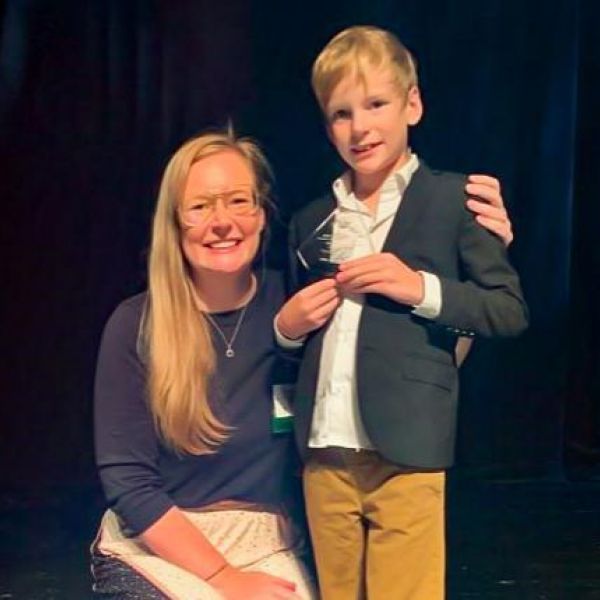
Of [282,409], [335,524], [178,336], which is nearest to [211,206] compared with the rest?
[178,336]

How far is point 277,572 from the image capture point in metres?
1.80

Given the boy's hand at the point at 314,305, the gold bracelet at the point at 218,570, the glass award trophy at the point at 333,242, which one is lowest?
the gold bracelet at the point at 218,570

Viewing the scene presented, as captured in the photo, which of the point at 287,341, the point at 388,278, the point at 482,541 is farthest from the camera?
the point at 482,541

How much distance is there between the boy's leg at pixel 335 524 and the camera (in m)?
1.68

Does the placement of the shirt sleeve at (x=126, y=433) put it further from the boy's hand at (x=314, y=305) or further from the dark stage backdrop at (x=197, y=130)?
the dark stage backdrop at (x=197, y=130)

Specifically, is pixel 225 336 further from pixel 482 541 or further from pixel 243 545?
pixel 482 541

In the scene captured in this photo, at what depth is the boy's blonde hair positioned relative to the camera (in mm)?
1604

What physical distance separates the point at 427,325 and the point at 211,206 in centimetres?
34

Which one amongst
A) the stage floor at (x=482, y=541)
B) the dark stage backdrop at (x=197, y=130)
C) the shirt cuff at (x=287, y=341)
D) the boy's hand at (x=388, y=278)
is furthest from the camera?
the dark stage backdrop at (x=197, y=130)

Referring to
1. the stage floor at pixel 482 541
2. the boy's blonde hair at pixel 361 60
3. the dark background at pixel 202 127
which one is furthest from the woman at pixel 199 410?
the dark background at pixel 202 127

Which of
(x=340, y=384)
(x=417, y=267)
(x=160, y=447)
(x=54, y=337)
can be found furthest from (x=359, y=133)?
(x=54, y=337)

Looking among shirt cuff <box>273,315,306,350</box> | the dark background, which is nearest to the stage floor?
the dark background

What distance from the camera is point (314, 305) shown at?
165cm

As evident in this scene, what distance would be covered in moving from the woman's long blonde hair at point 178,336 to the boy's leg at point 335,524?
16 cm
